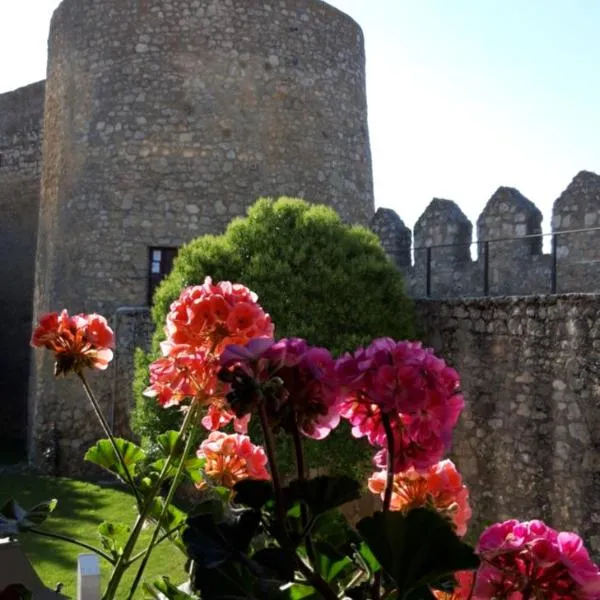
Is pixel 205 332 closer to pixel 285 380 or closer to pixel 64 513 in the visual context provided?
pixel 285 380

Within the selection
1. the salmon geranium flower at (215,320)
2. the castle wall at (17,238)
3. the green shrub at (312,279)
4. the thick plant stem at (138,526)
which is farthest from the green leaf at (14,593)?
the castle wall at (17,238)

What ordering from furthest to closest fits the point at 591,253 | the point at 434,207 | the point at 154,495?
the point at 434,207, the point at 591,253, the point at 154,495

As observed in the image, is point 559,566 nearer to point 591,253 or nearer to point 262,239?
point 591,253

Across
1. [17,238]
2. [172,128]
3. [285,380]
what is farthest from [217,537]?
[17,238]

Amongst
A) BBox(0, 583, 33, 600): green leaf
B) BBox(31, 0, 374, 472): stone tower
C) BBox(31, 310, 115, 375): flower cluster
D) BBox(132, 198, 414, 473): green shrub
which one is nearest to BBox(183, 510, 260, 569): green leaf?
BBox(0, 583, 33, 600): green leaf

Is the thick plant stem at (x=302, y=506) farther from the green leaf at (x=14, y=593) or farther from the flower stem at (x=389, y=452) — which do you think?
the green leaf at (x=14, y=593)

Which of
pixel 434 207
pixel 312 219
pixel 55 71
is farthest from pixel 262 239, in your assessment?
pixel 55 71

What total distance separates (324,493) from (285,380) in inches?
10.4

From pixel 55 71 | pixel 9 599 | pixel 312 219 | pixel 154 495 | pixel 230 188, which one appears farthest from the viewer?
pixel 55 71

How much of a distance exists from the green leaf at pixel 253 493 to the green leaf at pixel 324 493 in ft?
0.16

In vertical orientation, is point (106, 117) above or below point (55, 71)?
below

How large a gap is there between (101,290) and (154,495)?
11.1 metres

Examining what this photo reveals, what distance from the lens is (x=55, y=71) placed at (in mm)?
14070

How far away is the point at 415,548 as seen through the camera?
1616 millimetres
